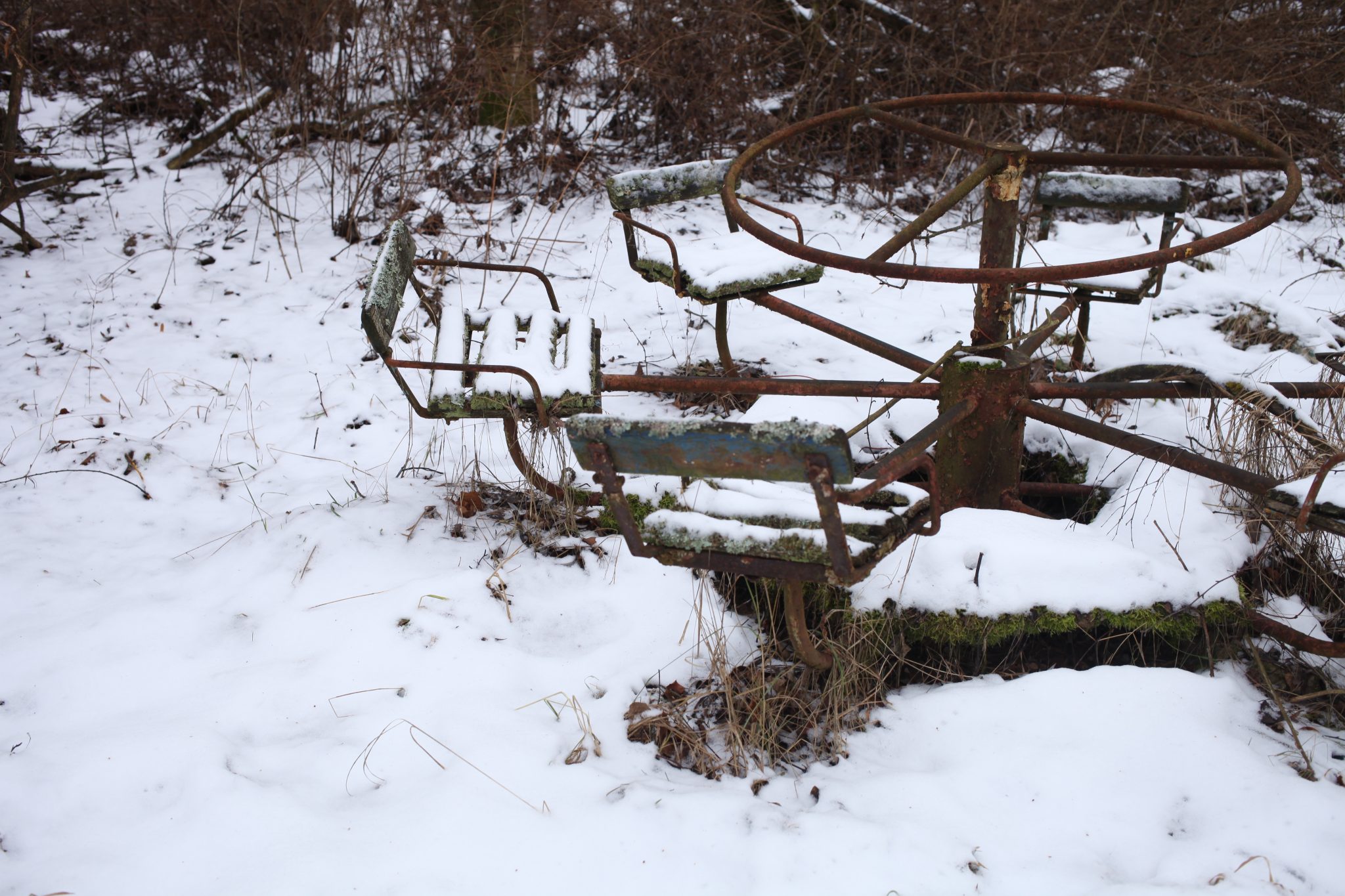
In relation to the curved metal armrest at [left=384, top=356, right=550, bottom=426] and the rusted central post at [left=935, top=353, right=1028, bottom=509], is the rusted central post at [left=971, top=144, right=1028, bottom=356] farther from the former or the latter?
the curved metal armrest at [left=384, top=356, right=550, bottom=426]

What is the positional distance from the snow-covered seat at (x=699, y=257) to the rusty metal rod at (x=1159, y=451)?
2.79 ft

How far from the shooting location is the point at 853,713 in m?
2.18

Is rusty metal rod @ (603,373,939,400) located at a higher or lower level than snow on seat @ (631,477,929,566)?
A: higher

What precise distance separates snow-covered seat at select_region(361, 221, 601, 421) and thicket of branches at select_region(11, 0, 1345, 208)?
243cm

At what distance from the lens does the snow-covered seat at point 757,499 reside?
152 cm

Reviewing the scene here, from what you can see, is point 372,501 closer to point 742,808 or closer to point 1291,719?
point 742,808

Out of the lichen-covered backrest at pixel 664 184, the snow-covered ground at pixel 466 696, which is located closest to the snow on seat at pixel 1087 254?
the snow-covered ground at pixel 466 696

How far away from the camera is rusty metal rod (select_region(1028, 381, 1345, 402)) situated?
2.47 m

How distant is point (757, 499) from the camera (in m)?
2.07

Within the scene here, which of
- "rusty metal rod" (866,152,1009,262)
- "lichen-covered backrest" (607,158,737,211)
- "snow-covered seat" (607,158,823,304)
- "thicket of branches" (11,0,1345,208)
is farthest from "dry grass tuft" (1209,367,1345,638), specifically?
"thicket of branches" (11,0,1345,208)

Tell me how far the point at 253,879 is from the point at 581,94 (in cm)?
489

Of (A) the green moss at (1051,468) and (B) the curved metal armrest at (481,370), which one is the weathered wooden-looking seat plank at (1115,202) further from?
(B) the curved metal armrest at (481,370)

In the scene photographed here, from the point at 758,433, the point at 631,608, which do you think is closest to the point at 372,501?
the point at 631,608

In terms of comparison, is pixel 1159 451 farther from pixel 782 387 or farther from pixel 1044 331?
pixel 782 387
